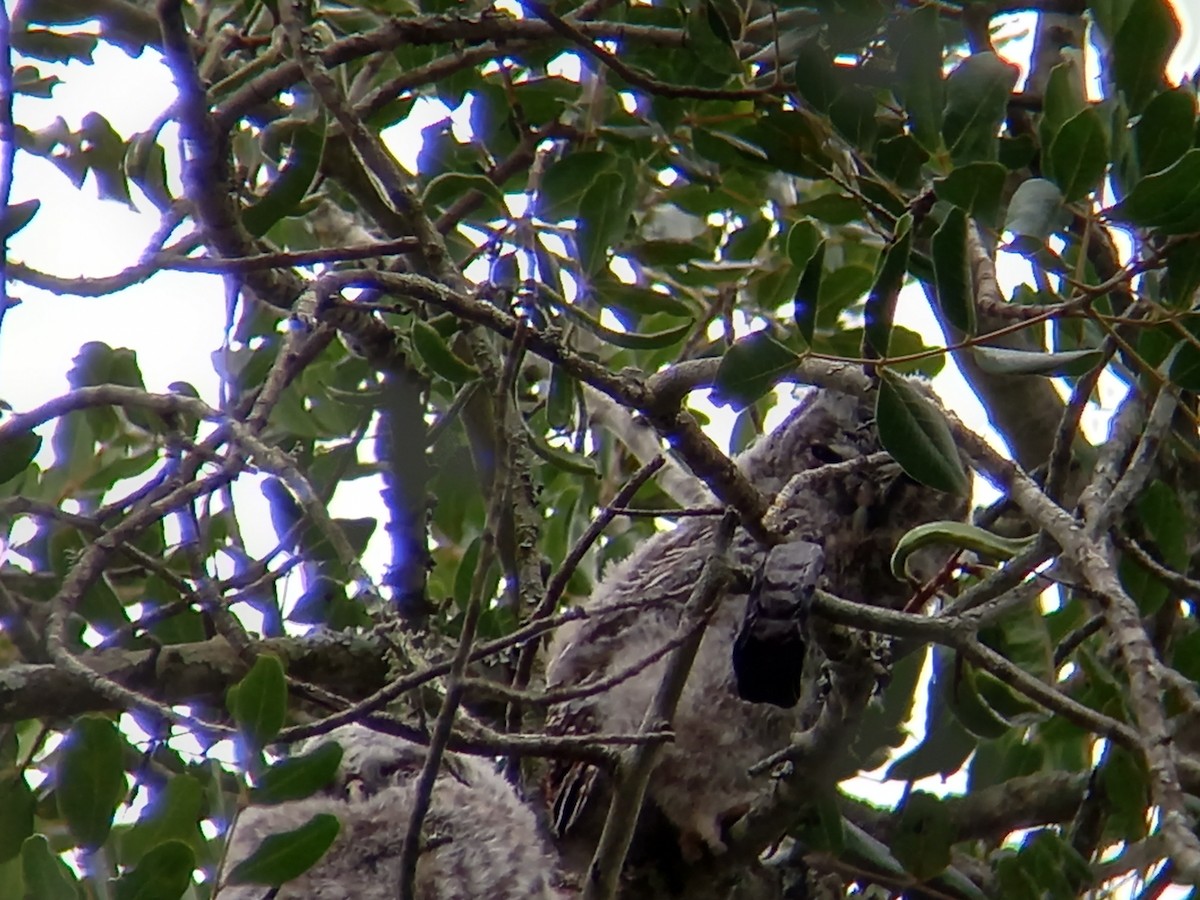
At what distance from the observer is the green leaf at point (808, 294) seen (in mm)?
964

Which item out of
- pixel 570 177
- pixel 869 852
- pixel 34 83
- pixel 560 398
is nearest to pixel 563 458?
pixel 560 398

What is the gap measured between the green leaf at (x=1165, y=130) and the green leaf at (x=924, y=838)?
76 cm

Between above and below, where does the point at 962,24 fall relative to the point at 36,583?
above

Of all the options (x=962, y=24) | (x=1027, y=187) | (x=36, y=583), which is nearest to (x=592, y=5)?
(x=962, y=24)

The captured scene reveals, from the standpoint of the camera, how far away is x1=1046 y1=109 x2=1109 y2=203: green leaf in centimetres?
102

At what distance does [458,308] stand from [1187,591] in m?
0.76

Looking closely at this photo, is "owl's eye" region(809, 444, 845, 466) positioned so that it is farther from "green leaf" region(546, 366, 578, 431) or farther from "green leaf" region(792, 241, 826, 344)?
"green leaf" region(792, 241, 826, 344)

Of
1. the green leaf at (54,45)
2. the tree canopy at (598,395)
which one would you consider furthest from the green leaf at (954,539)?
the green leaf at (54,45)

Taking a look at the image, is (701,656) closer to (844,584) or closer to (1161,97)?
(844,584)

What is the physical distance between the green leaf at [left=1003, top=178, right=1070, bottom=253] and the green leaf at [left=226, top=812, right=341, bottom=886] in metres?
0.67

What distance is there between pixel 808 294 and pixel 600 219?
0.47 m

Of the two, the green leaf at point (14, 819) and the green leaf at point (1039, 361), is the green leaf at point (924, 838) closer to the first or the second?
the green leaf at point (1039, 361)

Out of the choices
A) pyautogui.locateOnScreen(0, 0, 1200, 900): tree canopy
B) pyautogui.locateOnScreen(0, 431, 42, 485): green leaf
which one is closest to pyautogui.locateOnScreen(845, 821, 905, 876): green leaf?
pyautogui.locateOnScreen(0, 0, 1200, 900): tree canopy

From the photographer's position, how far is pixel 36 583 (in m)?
1.67
